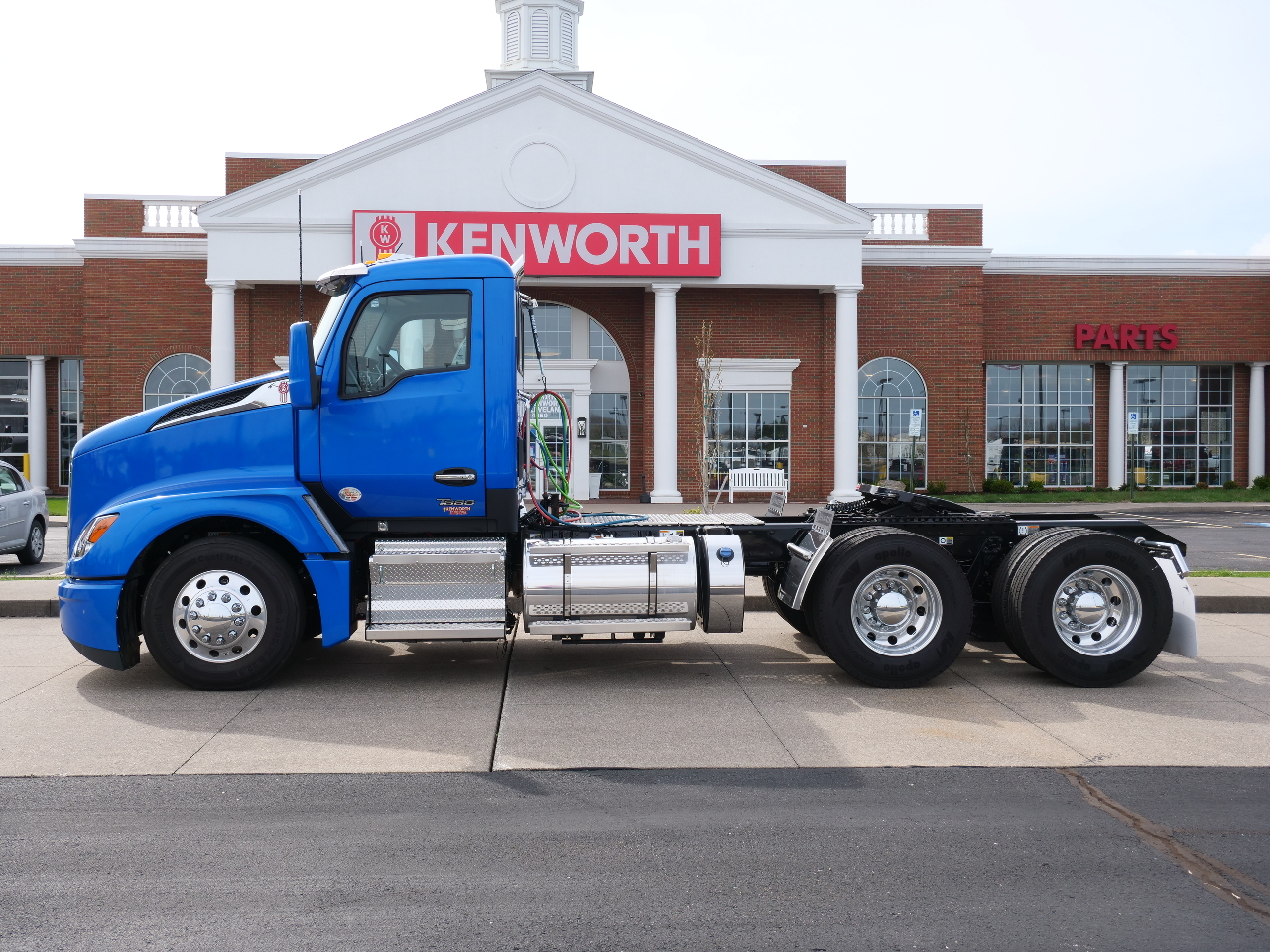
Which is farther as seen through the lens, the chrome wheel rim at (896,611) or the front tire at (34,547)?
the front tire at (34,547)

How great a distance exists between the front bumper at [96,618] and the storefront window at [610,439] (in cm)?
2032

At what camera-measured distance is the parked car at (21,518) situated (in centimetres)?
1386

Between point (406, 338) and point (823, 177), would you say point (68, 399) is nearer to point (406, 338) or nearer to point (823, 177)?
point (823, 177)

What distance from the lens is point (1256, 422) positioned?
30.2 metres

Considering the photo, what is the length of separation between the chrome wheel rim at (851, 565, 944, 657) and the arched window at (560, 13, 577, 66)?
2989cm

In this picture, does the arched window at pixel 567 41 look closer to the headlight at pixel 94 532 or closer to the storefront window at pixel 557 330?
the storefront window at pixel 557 330

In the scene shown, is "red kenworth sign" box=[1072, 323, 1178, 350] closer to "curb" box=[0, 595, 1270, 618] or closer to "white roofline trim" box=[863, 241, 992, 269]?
"white roofline trim" box=[863, 241, 992, 269]

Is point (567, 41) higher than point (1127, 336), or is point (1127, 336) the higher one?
point (567, 41)

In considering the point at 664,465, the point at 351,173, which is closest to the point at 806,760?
the point at 664,465

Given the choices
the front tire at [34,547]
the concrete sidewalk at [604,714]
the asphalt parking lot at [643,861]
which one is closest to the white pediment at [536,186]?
the front tire at [34,547]

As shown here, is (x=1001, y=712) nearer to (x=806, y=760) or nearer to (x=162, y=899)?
(x=806, y=760)

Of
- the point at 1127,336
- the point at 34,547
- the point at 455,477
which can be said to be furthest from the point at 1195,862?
the point at 1127,336

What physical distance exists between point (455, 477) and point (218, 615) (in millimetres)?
1719

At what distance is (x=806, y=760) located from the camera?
5250mm
